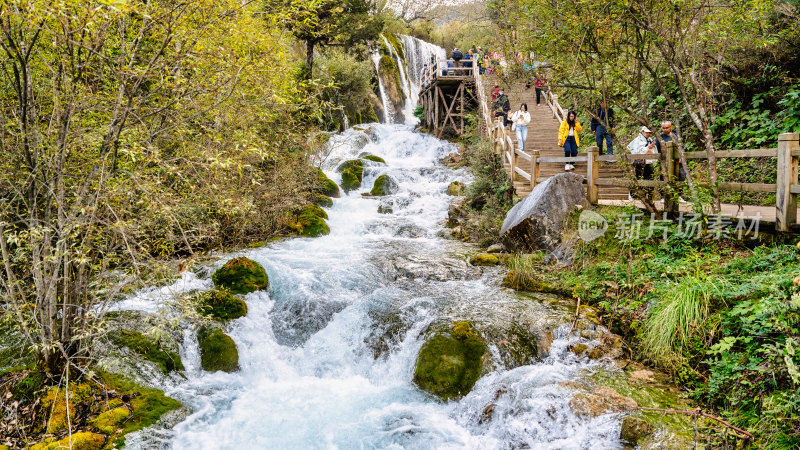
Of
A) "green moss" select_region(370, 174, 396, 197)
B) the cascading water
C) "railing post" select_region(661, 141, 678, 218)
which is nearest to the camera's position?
the cascading water

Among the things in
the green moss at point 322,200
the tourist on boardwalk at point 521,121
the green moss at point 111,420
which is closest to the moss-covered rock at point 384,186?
the green moss at point 322,200

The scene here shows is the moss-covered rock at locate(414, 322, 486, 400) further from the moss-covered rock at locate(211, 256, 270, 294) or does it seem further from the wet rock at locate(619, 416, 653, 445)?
the moss-covered rock at locate(211, 256, 270, 294)

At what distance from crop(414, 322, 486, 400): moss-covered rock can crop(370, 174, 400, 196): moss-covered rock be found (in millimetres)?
10438

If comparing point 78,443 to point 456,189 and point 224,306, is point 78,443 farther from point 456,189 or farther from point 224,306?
point 456,189

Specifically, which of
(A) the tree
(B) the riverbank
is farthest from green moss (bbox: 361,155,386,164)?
(B) the riverbank

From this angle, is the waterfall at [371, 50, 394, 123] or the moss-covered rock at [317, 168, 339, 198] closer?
the moss-covered rock at [317, 168, 339, 198]

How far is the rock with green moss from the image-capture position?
1439 centimetres

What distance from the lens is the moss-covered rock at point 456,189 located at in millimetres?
15445

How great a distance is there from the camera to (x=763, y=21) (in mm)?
9578

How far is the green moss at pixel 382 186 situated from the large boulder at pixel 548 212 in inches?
301

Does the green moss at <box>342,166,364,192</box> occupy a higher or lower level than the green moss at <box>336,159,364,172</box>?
lower

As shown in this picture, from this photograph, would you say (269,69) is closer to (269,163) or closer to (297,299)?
(297,299)

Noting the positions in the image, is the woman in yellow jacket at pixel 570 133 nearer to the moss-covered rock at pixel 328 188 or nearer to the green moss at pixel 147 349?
the moss-covered rock at pixel 328 188

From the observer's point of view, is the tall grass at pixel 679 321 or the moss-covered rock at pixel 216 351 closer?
the tall grass at pixel 679 321
